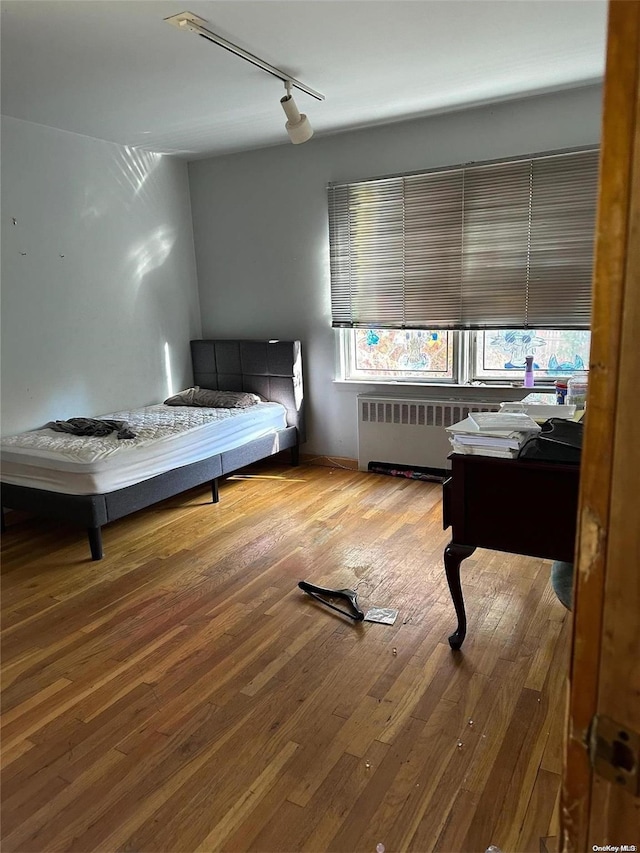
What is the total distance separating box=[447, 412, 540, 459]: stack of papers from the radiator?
83.6 inches

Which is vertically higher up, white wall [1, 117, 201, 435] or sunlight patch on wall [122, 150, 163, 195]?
sunlight patch on wall [122, 150, 163, 195]

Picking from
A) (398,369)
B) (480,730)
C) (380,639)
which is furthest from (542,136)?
(480,730)

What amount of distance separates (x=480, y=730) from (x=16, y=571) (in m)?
2.52

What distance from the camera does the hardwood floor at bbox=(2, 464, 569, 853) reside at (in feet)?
5.31

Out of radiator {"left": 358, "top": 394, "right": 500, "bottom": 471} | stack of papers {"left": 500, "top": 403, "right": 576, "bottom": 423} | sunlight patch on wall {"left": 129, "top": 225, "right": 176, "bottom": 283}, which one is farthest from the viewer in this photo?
sunlight patch on wall {"left": 129, "top": 225, "right": 176, "bottom": 283}

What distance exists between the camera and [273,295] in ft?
16.5

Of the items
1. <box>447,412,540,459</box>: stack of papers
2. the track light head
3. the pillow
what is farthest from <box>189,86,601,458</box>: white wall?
<box>447,412,540,459</box>: stack of papers

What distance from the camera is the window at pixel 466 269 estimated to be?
152 inches

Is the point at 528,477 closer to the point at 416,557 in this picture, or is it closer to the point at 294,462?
the point at 416,557

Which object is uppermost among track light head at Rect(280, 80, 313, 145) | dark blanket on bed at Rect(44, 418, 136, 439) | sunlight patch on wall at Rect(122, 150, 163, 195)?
sunlight patch on wall at Rect(122, 150, 163, 195)

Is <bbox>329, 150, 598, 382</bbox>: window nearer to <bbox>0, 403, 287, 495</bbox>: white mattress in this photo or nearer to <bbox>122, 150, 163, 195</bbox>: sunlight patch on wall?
<bbox>0, 403, 287, 495</bbox>: white mattress

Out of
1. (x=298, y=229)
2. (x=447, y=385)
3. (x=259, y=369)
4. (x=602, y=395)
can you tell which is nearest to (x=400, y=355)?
(x=447, y=385)

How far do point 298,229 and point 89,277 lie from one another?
1.67 m

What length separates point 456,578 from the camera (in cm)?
227
